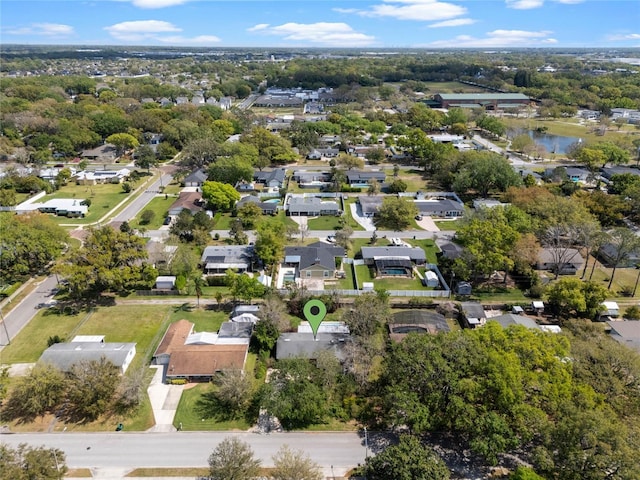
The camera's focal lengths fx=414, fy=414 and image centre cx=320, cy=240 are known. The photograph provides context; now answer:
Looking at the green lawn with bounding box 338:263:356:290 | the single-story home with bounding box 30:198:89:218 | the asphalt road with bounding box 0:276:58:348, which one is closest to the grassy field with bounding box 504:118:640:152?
the green lawn with bounding box 338:263:356:290

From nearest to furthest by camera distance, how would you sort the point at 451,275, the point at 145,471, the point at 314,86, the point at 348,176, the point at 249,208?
the point at 145,471 → the point at 451,275 → the point at 249,208 → the point at 348,176 → the point at 314,86

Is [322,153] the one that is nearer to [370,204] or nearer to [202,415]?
[370,204]

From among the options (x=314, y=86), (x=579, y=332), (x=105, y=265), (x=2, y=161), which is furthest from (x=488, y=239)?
(x=314, y=86)

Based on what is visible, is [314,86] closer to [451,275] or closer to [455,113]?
[455,113]

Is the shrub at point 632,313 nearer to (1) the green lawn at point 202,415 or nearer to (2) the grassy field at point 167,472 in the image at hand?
(1) the green lawn at point 202,415

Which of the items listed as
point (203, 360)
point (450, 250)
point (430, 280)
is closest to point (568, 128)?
point (450, 250)

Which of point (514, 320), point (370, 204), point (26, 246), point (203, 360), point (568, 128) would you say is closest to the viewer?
point (203, 360)

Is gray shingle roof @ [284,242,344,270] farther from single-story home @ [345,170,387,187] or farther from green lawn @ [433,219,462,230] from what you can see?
single-story home @ [345,170,387,187]
